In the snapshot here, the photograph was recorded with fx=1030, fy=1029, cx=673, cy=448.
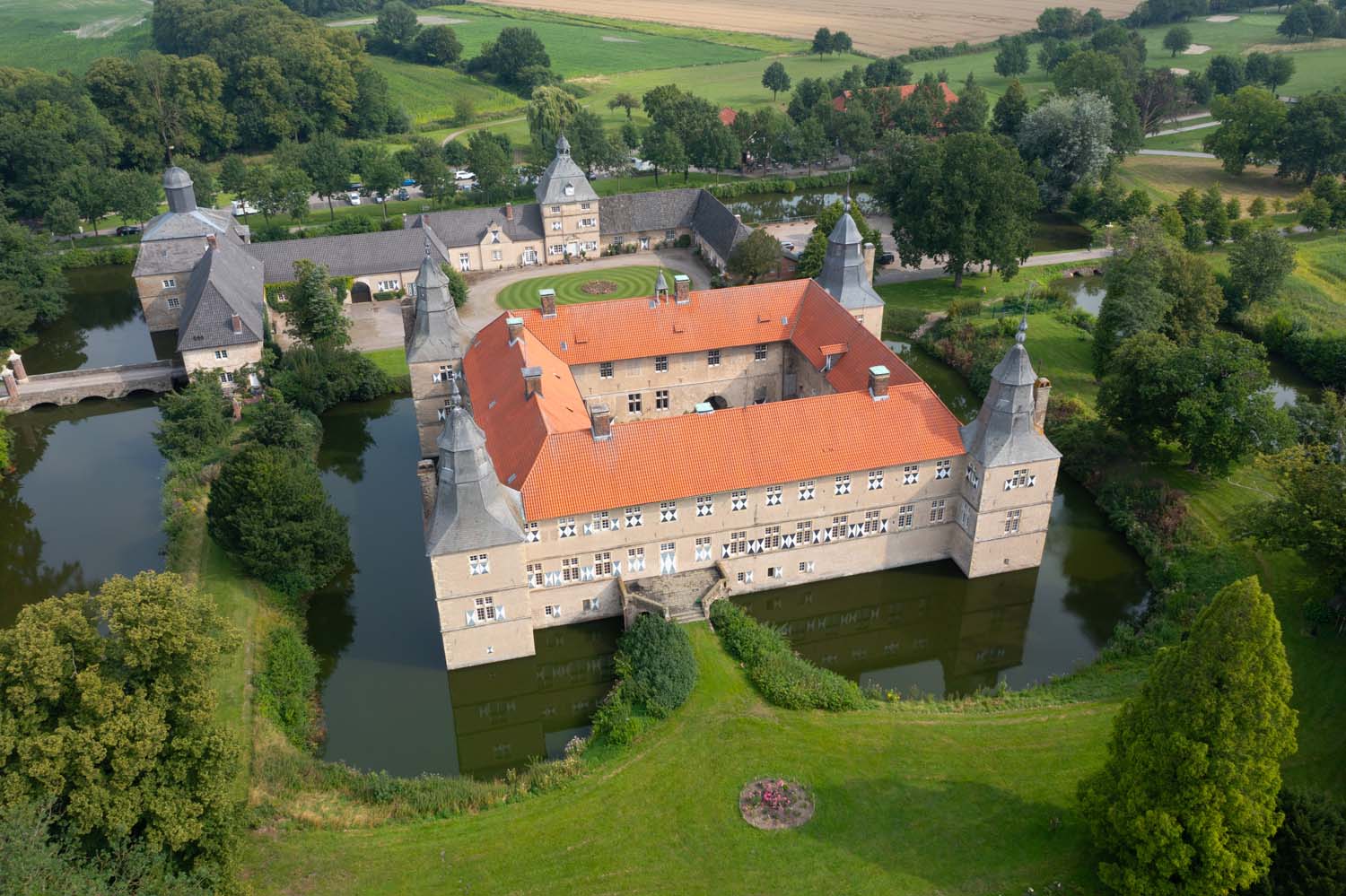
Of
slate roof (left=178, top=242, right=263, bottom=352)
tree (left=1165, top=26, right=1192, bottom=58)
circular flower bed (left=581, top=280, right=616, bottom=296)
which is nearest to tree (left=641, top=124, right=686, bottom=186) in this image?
circular flower bed (left=581, top=280, right=616, bottom=296)

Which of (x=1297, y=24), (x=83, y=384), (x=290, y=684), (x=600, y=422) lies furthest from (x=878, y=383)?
(x=1297, y=24)

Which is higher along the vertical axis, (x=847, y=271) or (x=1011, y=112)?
(x=1011, y=112)

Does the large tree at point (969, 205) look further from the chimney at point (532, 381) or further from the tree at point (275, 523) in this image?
the tree at point (275, 523)

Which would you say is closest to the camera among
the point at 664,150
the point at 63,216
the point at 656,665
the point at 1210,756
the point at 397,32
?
the point at 1210,756

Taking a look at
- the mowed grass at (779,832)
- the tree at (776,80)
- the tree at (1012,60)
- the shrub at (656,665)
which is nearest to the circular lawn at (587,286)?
the shrub at (656,665)

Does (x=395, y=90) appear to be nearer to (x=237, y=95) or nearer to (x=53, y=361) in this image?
(x=237, y=95)

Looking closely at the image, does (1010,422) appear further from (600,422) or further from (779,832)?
(779,832)
